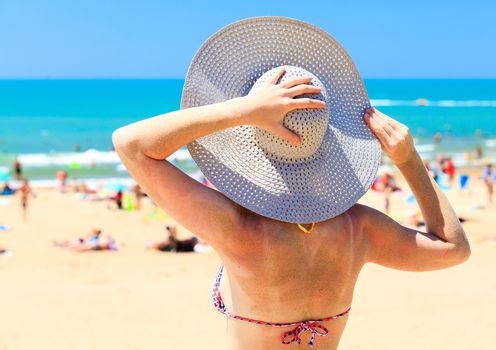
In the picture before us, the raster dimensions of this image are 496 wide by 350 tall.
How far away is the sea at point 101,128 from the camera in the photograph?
27625 mm

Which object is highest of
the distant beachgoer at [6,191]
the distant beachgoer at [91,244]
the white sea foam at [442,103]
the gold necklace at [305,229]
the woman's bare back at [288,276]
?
the gold necklace at [305,229]

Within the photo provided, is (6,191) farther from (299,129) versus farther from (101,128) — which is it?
(101,128)

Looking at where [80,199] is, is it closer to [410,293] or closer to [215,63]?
[410,293]

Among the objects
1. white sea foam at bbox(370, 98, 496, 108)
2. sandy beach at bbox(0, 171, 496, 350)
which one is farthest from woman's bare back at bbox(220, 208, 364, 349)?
white sea foam at bbox(370, 98, 496, 108)

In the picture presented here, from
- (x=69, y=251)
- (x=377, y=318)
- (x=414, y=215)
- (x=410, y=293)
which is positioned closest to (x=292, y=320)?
(x=377, y=318)

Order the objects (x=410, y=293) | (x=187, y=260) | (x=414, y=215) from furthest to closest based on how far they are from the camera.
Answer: (x=414, y=215) < (x=187, y=260) < (x=410, y=293)

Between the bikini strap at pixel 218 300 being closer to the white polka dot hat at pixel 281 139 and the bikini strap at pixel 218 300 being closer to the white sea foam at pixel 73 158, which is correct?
the white polka dot hat at pixel 281 139

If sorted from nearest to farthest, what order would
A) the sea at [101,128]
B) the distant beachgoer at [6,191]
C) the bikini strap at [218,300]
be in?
the bikini strap at [218,300] → the distant beachgoer at [6,191] → the sea at [101,128]

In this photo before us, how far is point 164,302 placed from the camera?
805cm

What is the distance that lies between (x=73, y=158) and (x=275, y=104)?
1149 inches

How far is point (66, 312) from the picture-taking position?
7.41 meters

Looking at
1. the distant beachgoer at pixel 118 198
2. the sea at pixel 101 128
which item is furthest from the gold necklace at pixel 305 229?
the sea at pixel 101 128

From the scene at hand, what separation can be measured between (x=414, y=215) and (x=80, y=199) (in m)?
8.81

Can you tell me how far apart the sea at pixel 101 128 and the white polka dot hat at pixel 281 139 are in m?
20.5
